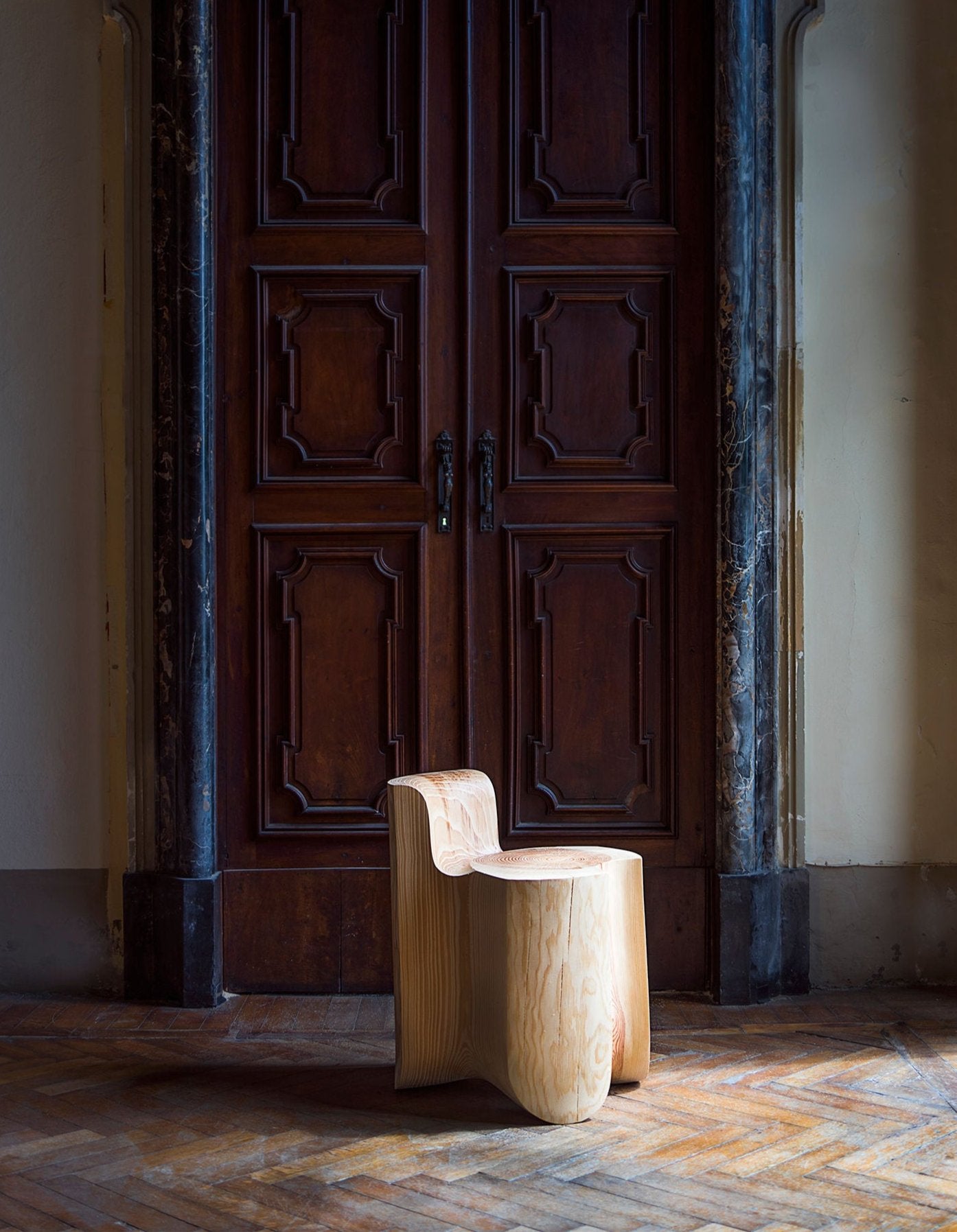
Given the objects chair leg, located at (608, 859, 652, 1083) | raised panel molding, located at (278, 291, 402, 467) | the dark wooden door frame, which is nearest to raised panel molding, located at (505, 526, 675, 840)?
the dark wooden door frame

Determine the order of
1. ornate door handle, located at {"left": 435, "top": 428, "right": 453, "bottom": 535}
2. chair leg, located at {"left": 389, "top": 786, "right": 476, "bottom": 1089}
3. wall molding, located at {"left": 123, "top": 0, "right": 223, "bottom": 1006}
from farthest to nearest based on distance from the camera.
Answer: ornate door handle, located at {"left": 435, "top": 428, "right": 453, "bottom": 535} < wall molding, located at {"left": 123, "top": 0, "right": 223, "bottom": 1006} < chair leg, located at {"left": 389, "top": 786, "right": 476, "bottom": 1089}

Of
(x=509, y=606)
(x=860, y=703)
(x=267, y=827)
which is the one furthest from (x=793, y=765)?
(x=267, y=827)

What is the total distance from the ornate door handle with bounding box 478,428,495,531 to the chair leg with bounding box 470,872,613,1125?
121 centimetres

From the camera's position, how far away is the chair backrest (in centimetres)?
267

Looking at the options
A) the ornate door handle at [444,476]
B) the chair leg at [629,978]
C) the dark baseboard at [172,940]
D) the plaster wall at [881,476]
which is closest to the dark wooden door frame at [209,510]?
the dark baseboard at [172,940]

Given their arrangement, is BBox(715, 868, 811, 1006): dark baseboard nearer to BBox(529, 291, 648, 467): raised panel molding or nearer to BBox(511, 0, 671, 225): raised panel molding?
BBox(529, 291, 648, 467): raised panel molding

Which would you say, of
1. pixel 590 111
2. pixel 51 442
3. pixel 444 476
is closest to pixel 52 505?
pixel 51 442

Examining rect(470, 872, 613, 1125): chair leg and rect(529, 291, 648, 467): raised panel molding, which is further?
rect(529, 291, 648, 467): raised panel molding

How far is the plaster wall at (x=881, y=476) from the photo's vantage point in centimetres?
341

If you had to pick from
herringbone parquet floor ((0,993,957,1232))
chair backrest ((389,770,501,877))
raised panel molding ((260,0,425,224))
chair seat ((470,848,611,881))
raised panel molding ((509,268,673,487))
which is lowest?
herringbone parquet floor ((0,993,957,1232))

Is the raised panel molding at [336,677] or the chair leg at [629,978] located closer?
the chair leg at [629,978]

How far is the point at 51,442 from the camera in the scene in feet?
11.2

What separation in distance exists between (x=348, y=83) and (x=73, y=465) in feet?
4.09

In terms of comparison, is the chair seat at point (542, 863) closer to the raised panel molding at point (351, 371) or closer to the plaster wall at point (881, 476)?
the plaster wall at point (881, 476)
